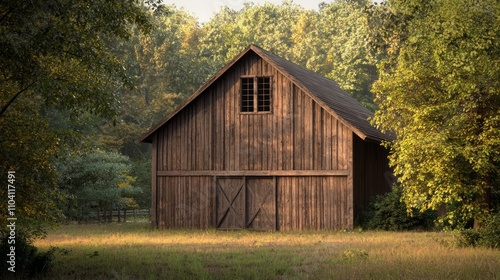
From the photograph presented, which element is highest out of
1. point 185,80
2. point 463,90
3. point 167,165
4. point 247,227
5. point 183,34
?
point 183,34

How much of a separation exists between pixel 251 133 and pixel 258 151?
34.5 inches

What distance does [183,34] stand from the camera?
290 ft

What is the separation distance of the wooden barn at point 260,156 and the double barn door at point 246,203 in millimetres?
44

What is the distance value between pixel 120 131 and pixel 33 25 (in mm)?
42062

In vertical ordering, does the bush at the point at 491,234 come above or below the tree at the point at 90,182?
below

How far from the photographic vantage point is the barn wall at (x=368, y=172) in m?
30.2

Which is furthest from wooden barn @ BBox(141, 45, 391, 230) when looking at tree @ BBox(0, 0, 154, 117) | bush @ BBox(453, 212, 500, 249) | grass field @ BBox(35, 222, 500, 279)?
tree @ BBox(0, 0, 154, 117)

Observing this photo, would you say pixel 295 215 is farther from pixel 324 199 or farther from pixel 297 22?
pixel 297 22

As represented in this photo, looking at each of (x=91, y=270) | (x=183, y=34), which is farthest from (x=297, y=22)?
(x=91, y=270)

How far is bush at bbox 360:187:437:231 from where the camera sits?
29.2m

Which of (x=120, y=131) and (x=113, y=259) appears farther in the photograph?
(x=120, y=131)

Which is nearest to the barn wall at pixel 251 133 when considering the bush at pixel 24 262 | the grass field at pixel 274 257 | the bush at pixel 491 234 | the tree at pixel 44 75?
the grass field at pixel 274 257

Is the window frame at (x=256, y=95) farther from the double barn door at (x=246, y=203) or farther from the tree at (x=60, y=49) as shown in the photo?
the tree at (x=60, y=49)

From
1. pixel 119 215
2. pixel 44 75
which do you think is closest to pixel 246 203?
pixel 119 215
